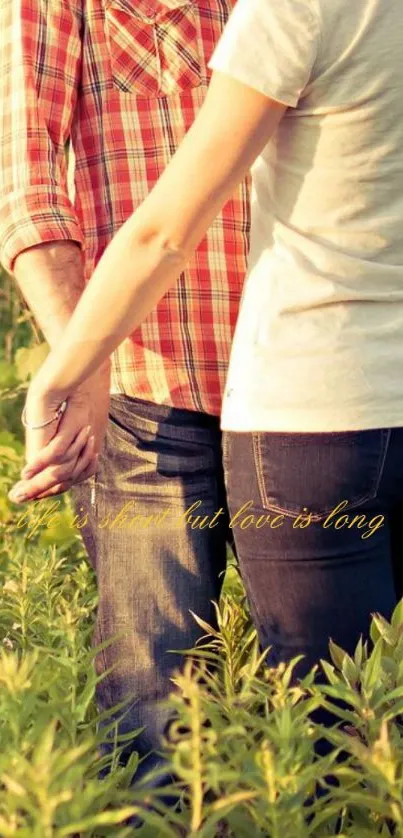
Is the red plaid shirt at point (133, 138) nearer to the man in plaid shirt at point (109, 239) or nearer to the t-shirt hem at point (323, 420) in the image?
the man in plaid shirt at point (109, 239)

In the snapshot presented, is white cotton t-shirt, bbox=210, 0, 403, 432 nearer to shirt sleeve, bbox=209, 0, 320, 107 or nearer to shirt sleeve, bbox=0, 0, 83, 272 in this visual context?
shirt sleeve, bbox=209, 0, 320, 107

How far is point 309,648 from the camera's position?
6.63ft

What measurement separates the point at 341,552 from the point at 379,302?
35cm

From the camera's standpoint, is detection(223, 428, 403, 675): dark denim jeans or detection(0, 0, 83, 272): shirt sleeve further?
detection(0, 0, 83, 272): shirt sleeve

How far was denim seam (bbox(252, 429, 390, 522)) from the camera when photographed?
1.96m

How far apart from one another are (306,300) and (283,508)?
11.2 inches

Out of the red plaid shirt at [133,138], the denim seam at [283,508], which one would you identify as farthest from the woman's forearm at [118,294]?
the red plaid shirt at [133,138]

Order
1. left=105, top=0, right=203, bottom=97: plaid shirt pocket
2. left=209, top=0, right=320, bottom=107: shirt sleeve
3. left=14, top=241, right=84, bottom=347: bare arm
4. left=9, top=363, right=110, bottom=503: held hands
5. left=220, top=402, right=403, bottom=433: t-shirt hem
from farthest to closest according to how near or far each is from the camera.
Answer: left=105, top=0, right=203, bottom=97: plaid shirt pocket < left=14, top=241, right=84, bottom=347: bare arm < left=9, top=363, right=110, bottom=503: held hands < left=220, top=402, right=403, bottom=433: t-shirt hem < left=209, top=0, right=320, bottom=107: shirt sleeve

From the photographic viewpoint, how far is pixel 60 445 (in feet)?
7.43

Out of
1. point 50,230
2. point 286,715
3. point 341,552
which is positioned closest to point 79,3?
point 50,230

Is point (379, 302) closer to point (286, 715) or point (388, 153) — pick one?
point (388, 153)

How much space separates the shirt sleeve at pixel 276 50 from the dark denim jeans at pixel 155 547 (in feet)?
2.66

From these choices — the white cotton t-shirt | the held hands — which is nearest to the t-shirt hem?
the white cotton t-shirt

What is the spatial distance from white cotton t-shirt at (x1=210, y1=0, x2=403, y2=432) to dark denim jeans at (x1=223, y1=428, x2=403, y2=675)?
3 centimetres
